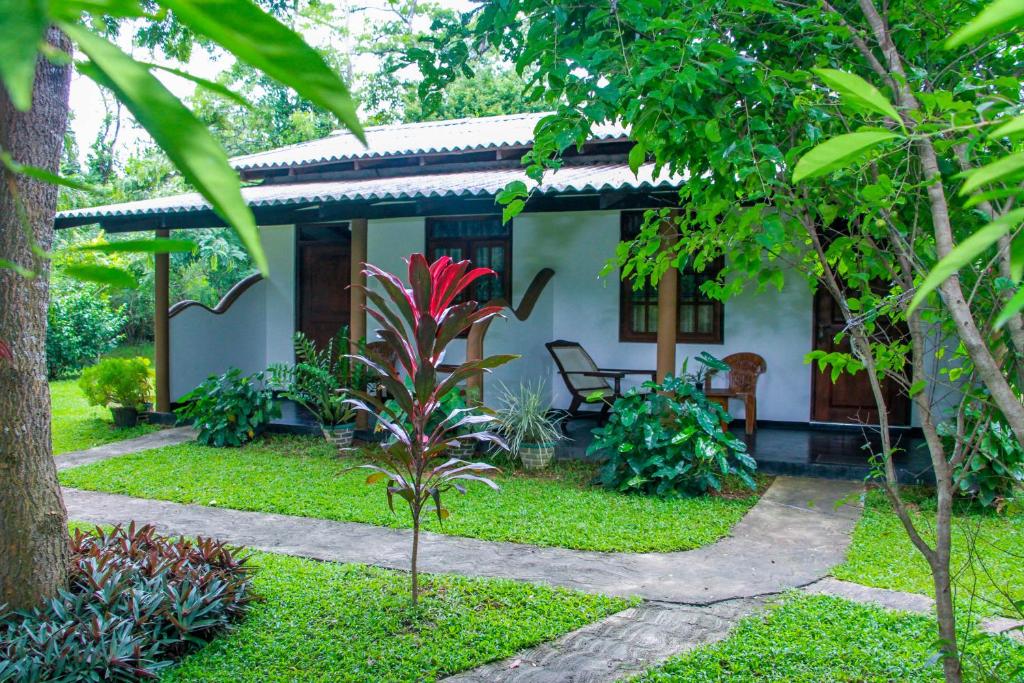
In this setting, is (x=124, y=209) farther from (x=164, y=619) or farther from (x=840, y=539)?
(x=840, y=539)

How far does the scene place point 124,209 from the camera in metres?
10.5

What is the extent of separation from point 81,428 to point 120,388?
2.68ft

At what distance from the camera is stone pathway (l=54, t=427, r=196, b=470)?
886cm

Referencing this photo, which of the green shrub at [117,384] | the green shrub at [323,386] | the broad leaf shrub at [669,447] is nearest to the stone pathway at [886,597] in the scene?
the broad leaf shrub at [669,447]

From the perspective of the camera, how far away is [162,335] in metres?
10.7

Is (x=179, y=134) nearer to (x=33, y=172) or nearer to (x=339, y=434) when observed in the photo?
(x=33, y=172)

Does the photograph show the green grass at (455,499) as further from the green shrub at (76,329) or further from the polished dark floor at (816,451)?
the green shrub at (76,329)

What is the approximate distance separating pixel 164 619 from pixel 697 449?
4458mm

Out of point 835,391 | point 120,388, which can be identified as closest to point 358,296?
point 120,388

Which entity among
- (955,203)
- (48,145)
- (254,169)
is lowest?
(955,203)

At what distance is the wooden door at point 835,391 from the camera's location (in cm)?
933

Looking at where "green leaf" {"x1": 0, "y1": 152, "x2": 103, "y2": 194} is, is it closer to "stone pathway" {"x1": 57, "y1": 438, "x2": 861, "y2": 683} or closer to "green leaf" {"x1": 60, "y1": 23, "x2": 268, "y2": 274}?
"green leaf" {"x1": 60, "y1": 23, "x2": 268, "y2": 274}

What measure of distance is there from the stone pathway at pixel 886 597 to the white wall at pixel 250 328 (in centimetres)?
875

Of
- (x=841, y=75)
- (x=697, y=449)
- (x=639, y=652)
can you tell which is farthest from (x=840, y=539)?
(x=841, y=75)
